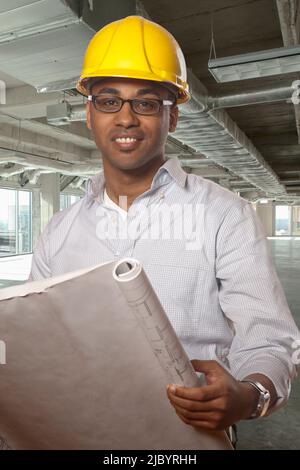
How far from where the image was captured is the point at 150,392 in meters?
0.69

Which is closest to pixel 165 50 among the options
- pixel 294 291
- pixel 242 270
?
pixel 242 270

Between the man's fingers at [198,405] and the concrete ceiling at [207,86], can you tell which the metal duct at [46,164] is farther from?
the man's fingers at [198,405]

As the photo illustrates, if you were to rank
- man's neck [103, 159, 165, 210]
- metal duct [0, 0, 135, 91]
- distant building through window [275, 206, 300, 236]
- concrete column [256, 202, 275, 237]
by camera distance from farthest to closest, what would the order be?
distant building through window [275, 206, 300, 236]
concrete column [256, 202, 275, 237]
metal duct [0, 0, 135, 91]
man's neck [103, 159, 165, 210]

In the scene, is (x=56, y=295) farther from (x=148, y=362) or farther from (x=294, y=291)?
(x=294, y=291)

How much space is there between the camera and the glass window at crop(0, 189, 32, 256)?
44.0 feet

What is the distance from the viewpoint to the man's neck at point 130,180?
4.10 feet

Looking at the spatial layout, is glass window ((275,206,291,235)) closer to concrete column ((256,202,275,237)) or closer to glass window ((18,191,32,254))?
concrete column ((256,202,275,237))

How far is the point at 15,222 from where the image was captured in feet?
45.0

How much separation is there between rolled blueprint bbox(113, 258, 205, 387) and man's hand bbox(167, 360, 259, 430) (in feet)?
0.06

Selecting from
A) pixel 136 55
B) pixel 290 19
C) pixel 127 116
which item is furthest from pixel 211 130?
pixel 127 116

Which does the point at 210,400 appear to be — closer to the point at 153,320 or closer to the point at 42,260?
the point at 153,320

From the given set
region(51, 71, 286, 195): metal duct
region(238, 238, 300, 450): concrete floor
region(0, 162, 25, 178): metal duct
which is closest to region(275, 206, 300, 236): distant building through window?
region(51, 71, 286, 195): metal duct

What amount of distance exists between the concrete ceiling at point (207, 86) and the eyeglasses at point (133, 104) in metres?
2.06
